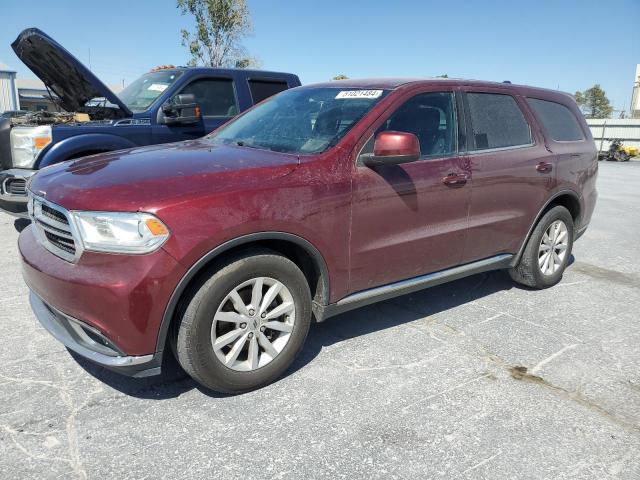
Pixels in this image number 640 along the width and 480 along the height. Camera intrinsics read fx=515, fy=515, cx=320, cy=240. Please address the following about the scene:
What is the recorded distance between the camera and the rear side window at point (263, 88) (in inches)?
278

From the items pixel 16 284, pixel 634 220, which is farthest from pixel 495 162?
pixel 634 220

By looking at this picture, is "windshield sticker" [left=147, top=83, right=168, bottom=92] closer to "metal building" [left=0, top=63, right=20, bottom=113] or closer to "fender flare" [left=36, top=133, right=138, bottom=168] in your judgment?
"fender flare" [left=36, top=133, right=138, bottom=168]

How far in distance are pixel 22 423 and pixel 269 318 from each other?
4.33 feet

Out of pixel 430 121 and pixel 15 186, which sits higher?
pixel 430 121

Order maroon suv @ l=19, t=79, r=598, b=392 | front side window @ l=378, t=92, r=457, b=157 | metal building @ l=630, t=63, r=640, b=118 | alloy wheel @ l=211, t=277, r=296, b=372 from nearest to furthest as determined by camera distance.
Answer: maroon suv @ l=19, t=79, r=598, b=392, alloy wheel @ l=211, t=277, r=296, b=372, front side window @ l=378, t=92, r=457, b=157, metal building @ l=630, t=63, r=640, b=118

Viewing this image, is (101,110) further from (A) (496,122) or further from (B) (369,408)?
(B) (369,408)

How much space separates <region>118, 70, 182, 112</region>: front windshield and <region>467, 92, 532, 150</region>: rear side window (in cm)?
401

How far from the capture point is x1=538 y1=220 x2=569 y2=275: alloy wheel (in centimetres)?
466

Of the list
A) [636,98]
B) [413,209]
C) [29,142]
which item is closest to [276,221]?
[413,209]

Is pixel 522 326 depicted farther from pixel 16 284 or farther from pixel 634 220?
pixel 634 220

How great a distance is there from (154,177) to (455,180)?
2.08 m

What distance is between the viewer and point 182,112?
583 cm

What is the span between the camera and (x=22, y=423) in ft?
8.36

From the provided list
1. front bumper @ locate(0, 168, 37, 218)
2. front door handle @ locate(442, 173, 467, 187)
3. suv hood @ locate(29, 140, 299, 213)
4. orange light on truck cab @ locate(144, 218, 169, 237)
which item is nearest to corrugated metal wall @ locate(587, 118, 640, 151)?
front door handle @ locate(442, 173, 467, 187)
